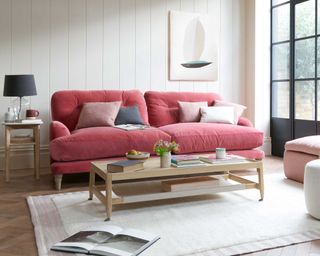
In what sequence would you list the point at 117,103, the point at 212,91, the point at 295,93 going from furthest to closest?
the point at 212,91, the point at 295,93, the point at 117,103

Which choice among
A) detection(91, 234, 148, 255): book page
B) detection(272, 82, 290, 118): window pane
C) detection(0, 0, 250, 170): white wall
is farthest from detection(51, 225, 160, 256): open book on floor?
detection(272, 82, 290, 118): window pane

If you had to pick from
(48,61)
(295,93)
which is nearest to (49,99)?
(48,61)

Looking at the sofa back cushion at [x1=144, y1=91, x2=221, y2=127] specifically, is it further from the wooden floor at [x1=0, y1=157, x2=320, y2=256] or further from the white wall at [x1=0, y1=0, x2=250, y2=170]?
the wooden floor at [x1=0, y1=157, x2=320, y2=256]

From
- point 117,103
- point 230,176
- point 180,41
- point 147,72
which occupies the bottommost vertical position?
point 230,176

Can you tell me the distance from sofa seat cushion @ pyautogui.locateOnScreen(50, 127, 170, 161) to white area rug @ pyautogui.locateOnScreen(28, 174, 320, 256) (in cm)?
39

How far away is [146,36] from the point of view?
4992mm

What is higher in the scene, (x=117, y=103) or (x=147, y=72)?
(x=147, y=72)

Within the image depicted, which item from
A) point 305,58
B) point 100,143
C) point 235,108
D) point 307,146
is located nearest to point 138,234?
point 100,143

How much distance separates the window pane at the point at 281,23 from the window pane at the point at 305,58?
30cm

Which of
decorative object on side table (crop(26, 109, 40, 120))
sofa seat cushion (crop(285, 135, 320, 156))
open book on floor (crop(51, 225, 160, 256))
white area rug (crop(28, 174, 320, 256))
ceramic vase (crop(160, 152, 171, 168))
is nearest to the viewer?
open book on floor (crop(51, 225, 160, 256))

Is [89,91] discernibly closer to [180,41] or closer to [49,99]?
[49,99]

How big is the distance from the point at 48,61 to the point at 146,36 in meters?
1.28

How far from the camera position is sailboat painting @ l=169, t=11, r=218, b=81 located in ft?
16.7

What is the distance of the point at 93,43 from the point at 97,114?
3.76 ft
